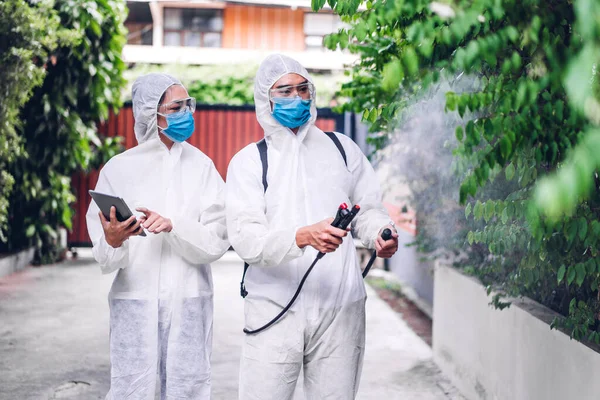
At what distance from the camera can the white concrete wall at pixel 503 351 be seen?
3.54 m

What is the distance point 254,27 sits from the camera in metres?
25.5

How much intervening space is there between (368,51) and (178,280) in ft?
7.61

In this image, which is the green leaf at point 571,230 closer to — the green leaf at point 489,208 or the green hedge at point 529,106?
the green hedge at point 529,106

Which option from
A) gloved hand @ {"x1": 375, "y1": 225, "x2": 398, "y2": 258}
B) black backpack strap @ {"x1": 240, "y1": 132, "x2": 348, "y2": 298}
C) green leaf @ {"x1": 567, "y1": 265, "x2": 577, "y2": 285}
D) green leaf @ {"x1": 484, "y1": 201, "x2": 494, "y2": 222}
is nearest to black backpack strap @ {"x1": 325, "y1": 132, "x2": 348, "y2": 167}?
black backpack strap @ {"x1": 240, "y1": 132, "x2": 348, "y2": 298}

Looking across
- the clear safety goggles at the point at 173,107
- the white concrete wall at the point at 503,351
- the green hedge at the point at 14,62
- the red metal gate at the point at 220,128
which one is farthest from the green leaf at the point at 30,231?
the clear safety goggles at the point at 173,107

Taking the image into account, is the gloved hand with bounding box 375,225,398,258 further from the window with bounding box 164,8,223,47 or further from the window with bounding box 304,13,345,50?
the window with bounding box 164,8,223,47

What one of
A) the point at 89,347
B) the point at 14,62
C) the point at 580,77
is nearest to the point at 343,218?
the point at 580,77

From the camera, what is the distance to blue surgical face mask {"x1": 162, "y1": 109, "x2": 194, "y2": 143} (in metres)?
3.61

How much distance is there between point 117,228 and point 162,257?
A: 1.21 feet

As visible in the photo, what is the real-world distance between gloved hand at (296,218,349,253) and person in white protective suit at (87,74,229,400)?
0.73 meters

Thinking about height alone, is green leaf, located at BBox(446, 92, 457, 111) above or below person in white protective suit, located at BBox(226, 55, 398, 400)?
above

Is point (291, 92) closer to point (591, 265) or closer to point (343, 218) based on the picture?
point (343, 218)

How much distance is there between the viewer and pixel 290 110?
3105mm

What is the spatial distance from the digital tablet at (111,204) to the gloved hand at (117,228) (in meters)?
0.02
